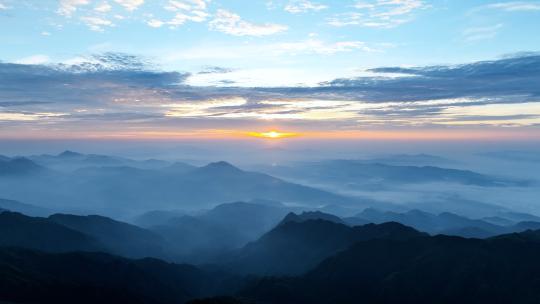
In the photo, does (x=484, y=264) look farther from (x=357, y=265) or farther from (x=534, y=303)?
(x=357, y=265)

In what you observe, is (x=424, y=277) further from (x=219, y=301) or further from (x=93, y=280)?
(x=93, y=280)

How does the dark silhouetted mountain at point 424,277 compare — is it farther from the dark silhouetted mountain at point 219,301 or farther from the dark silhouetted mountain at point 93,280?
the dark silhouetted mountain at point 93,280

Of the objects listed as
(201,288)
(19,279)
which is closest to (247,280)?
(201,288)

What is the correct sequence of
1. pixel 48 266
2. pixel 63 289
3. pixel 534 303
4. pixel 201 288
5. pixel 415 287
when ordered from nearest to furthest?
pixel 534 303 < pixel 63 289 < pixel 415 287 < pixel 48 266 < pixel 201 288

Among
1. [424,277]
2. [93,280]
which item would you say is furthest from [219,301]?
[424,277]

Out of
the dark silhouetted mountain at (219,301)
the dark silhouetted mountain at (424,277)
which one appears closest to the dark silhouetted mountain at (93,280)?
the dark silhouetted mountain at (424,277)

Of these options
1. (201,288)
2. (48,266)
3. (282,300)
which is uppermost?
(48,266)
